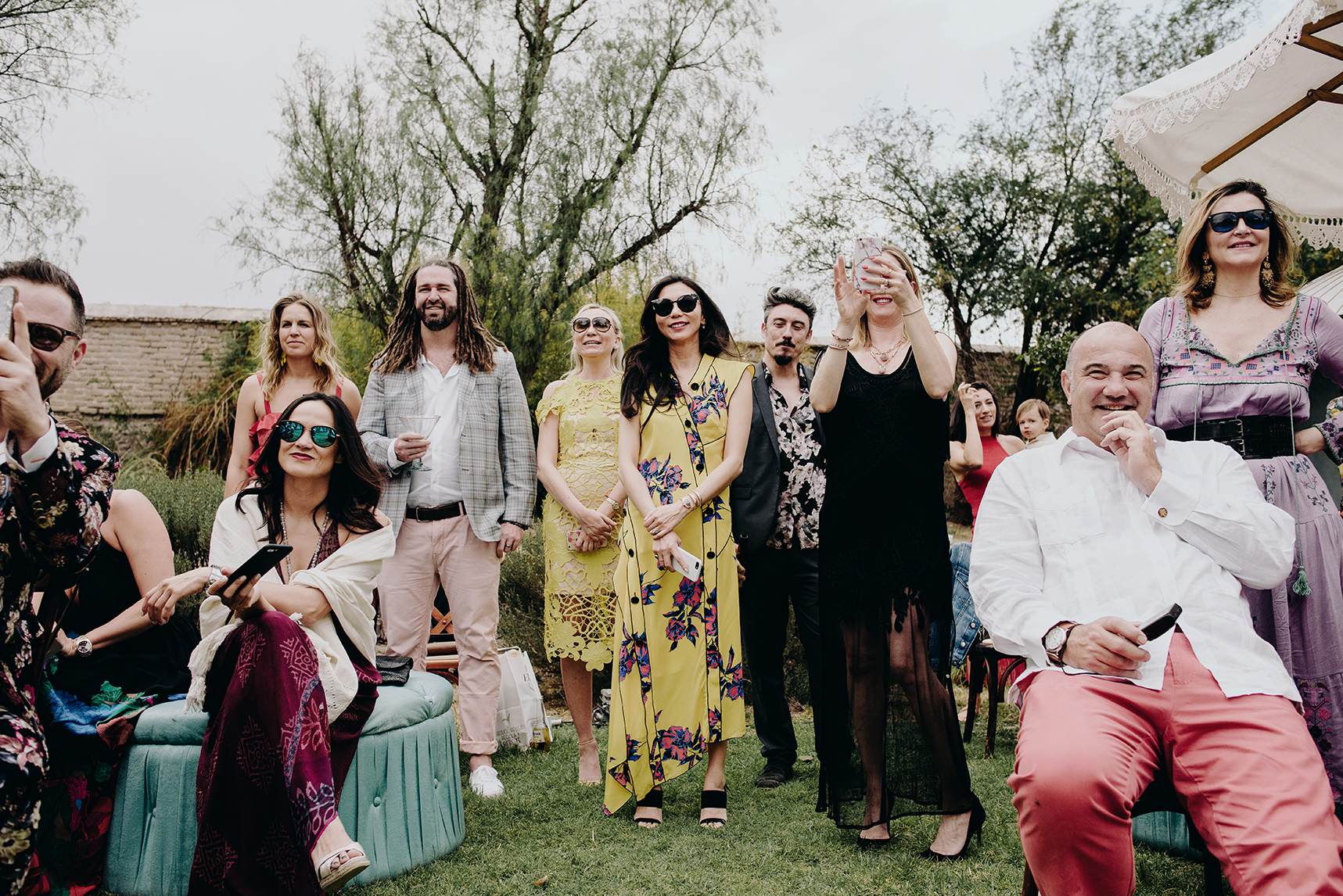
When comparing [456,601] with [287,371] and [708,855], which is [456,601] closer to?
[287,371]

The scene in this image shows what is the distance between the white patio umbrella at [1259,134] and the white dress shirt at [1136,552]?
Result: 1709 mm

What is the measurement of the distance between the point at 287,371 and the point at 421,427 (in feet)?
2.91

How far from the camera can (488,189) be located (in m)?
12.7

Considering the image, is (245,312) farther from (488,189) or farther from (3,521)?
(3,521)

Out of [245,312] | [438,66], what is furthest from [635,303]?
[245,312]

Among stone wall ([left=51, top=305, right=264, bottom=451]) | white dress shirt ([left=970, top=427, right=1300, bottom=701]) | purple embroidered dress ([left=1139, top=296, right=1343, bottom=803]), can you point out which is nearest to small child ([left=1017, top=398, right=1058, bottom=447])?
purple embroidered dress ([left=1139, top=296, right=1343, bottom=803])

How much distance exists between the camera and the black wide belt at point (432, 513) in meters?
4.10

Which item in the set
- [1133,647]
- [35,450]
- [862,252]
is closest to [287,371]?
[35,450]

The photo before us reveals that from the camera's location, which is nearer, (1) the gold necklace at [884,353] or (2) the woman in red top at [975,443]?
(1) the gold necklace at [884,353]

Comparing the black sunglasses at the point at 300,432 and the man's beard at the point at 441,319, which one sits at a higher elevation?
the man's beard at the point at 441,319

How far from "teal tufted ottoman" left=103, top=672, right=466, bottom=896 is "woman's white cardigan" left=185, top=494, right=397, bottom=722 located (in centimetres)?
17

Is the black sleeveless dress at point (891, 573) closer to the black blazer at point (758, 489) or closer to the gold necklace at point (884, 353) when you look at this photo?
the gold necklace at point (884, 353)

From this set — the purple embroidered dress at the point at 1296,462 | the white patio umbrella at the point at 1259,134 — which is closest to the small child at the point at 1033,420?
the white patio umbrella at the point at 1259,134

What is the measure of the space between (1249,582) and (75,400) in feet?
54.1
